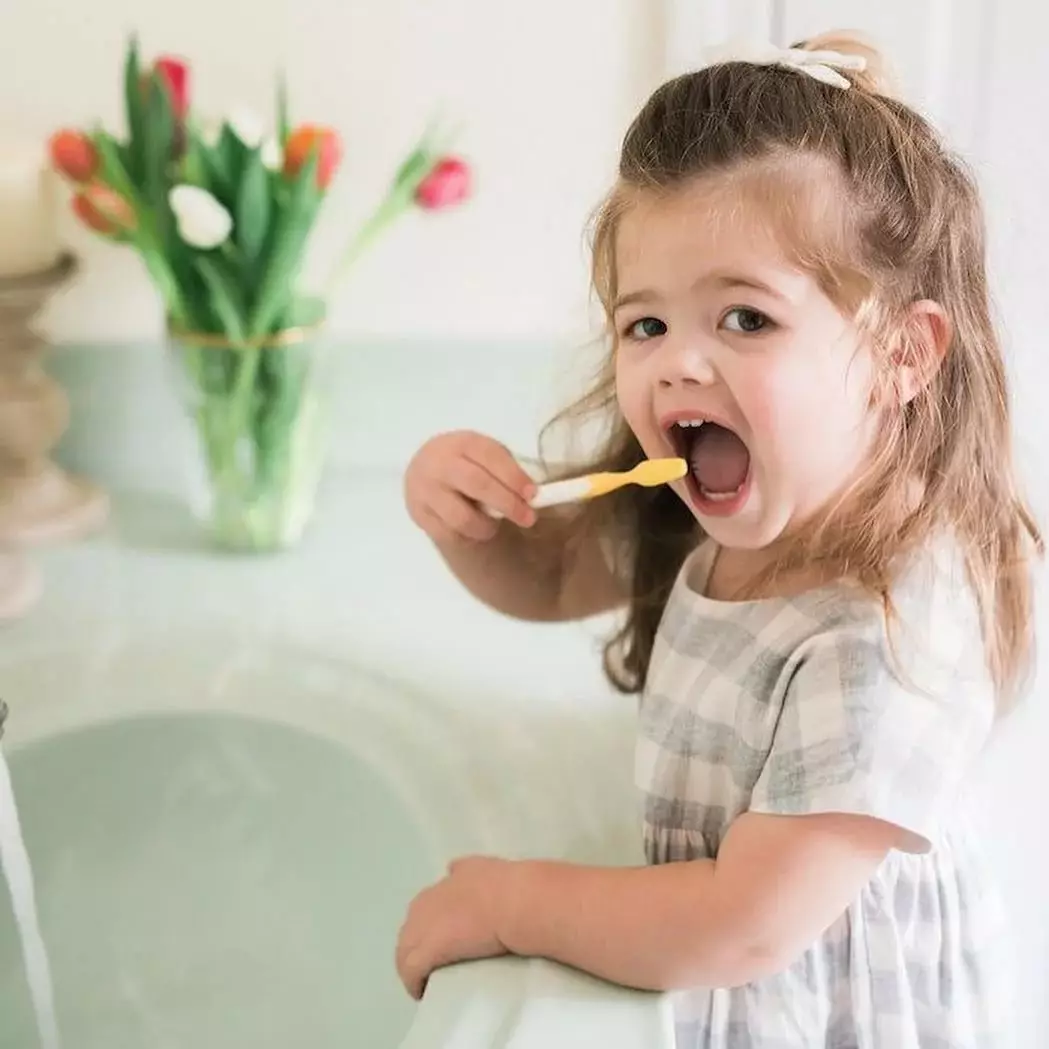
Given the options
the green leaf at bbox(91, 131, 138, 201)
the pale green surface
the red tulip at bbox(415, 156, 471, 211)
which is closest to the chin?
the pale green surface

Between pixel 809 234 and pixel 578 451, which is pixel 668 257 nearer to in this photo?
pixel 809 234

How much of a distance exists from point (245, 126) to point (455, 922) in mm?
543

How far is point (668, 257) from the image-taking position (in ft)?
2.08

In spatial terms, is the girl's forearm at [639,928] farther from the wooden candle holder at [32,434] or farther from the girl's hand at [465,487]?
the wooden candle holder at [32,434]

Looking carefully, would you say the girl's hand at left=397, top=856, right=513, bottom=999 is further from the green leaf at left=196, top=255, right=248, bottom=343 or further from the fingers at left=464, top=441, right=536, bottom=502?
the green leaf at left=196, top=255, right=248, bottom=343

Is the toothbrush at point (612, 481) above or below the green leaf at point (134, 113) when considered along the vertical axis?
below

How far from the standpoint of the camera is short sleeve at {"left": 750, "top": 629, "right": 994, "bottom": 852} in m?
0.61

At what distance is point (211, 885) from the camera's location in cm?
83

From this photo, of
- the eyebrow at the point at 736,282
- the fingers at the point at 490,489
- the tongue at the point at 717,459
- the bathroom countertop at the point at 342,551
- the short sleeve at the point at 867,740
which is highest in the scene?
the eyebrow at the point at 736,282

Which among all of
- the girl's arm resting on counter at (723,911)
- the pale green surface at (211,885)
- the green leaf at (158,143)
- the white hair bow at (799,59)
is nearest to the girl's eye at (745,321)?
the white hair bow at (799,59)

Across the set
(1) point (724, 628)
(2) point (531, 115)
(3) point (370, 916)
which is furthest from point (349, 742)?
(2) point (531, 115)

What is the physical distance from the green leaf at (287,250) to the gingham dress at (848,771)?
0.36 m

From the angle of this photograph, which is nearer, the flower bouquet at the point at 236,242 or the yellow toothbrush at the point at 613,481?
the yellow toothbrush at the point at 613,481

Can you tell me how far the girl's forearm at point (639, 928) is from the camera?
61 centimetres
